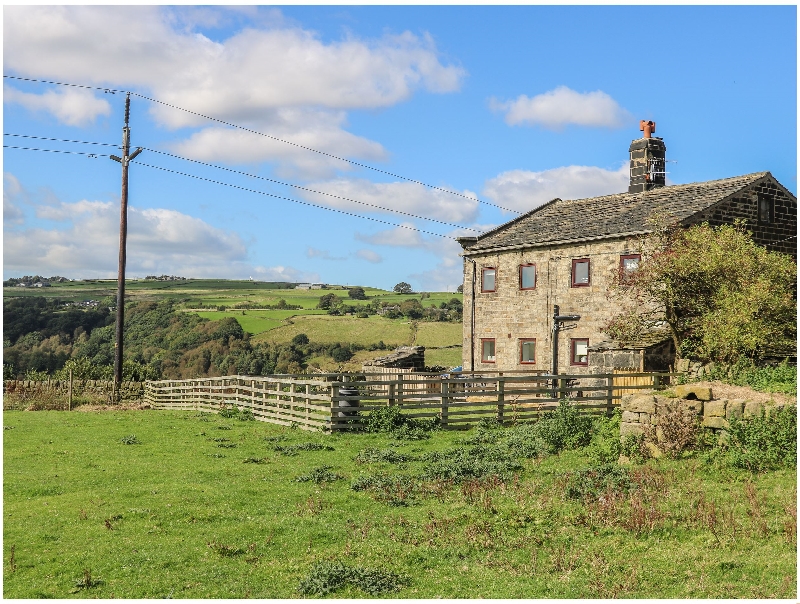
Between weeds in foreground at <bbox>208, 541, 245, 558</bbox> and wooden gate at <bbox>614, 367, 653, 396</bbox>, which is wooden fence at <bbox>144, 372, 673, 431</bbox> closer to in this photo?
wooden gate at <bbox>614, 367, 653, 396</bbox>

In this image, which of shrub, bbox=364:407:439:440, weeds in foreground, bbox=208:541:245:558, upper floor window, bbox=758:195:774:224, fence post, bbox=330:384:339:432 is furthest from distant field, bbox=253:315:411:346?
weeds in foreground, bbox=208:541:245:558

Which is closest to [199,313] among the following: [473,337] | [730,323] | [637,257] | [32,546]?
[473,337]

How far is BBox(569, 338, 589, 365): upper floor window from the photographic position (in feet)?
109

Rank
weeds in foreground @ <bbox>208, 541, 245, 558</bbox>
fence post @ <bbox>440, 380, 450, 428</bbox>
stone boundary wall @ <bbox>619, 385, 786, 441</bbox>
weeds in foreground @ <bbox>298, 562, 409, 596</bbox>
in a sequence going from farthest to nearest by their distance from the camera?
1. fence post @ <bbox>440, 380, 450, 428</bbox>
2. stone boundary wall @ <bbox>619, 385, 786, 441</bbox>
3. weeds in foreground @ <bbox>208, 541, 245, 558</bbox>
4. weeds in foreground @ <bbox>298, 562, 409, 596</bbox>

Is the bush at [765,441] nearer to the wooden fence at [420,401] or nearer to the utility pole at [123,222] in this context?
the wooden fence at [420,401]

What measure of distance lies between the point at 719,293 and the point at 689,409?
11022 millimetres

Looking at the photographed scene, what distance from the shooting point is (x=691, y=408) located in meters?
15.6

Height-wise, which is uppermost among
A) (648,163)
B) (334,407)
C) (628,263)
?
(648,163)

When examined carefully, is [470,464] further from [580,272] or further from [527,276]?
[527,276]

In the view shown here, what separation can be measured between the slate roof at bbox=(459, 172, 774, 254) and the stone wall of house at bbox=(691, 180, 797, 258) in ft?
1.23

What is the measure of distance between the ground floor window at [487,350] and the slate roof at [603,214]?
448 centimetres

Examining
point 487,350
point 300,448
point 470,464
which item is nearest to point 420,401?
point 300,448

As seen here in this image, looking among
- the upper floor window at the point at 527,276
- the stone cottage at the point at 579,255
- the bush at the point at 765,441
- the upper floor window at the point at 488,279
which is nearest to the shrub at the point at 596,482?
the bush at the point at 765,441

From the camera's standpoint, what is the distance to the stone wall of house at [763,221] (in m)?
31.4
